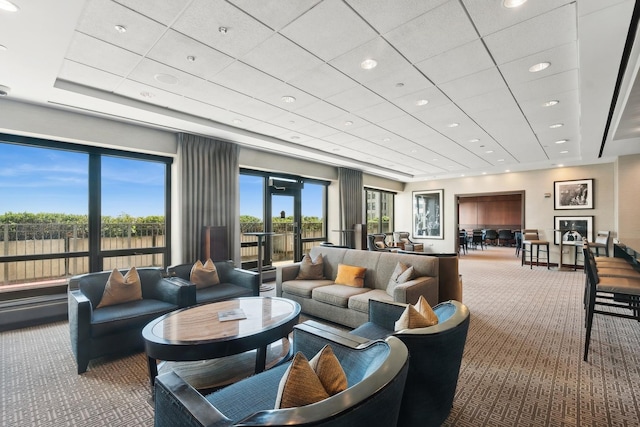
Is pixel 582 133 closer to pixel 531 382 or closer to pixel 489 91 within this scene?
pixel 489 91

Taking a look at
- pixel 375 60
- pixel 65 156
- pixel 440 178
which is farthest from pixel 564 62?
pixel 440 178

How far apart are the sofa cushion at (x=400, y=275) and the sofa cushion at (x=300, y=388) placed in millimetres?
2526

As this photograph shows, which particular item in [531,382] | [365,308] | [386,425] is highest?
[386,425]

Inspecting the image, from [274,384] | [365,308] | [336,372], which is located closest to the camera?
[336,372]

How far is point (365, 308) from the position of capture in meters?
3.30

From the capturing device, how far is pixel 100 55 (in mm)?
2744

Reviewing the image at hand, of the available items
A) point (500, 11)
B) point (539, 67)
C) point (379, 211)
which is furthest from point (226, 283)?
point (379, 211)

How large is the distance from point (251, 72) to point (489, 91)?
2.73 meters

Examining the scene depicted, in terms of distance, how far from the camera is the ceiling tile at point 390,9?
2.09 metres

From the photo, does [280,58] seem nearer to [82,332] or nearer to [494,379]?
[82,332]

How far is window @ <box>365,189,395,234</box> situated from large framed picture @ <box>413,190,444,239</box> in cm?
91

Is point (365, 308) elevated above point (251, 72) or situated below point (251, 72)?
below

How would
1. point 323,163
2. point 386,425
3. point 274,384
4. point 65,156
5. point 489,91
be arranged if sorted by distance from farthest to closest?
point 323,163 < point 65,156 < point 489,91 < point 274,384 < point 386,425

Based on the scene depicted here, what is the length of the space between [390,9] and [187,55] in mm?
1816
